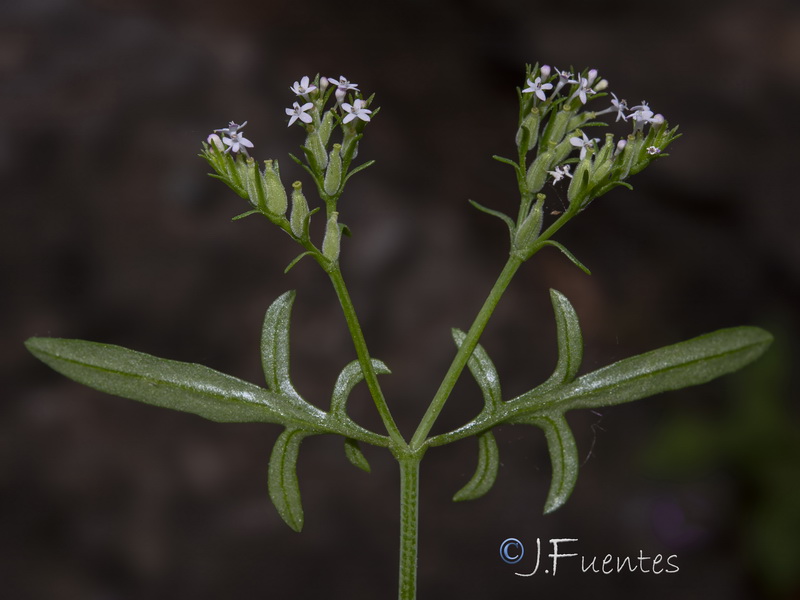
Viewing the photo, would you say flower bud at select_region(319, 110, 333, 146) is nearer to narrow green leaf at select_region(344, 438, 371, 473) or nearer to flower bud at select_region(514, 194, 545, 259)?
flower bud at select_region(514, 194, 545, 259)

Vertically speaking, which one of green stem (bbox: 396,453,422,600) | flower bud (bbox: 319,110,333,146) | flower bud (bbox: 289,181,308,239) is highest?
flower bud (bbox: 319,110,333,146)

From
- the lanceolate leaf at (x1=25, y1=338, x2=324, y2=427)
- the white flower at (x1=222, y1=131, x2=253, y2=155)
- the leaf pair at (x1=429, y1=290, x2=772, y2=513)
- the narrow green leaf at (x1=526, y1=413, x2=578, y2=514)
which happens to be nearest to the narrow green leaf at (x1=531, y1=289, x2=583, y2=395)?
the leaf pair at (x1=429, y1=290, x2=772, y2=513)

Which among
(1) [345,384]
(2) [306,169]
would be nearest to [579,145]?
(2) [306,169]

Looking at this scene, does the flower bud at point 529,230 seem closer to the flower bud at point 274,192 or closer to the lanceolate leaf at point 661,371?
the lanceolate leaf at point 661,371

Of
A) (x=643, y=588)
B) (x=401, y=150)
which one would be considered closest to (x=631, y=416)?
(x=643, y=588)

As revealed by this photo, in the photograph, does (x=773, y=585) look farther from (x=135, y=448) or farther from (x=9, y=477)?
(x=9, y=477)

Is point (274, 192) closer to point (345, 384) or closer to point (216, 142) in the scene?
point (216, 142)
